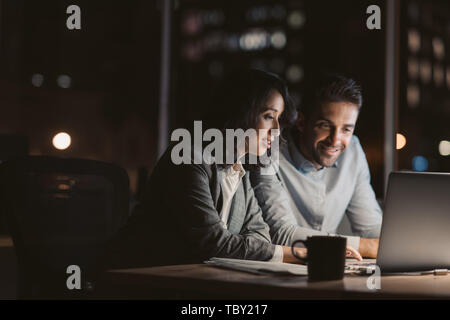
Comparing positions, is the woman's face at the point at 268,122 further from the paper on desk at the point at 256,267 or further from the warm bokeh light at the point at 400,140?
the warm bokeh light at the point at 400,140

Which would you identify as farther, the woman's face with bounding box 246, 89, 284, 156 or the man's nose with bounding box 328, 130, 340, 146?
the man's nose with bounding box 328, 130, 340, 146

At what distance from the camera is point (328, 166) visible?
2.69 m

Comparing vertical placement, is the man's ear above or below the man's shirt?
above

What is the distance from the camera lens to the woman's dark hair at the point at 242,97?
221cm

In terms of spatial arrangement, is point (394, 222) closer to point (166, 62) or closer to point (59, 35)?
point (166, 62)

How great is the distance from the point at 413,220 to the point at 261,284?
1.43ft

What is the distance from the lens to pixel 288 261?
1.70 meters

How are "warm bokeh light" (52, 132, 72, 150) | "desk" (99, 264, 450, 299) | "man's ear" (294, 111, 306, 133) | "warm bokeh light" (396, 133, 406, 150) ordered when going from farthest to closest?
1. "warm bokeh light" (52, 132, 72, 150)
2. "warm bokeh light" (396, 133, 406, 150)
3. "man's ear" (294, 111, 306, 133)
4. "desk" (99, 264, 450, 299)

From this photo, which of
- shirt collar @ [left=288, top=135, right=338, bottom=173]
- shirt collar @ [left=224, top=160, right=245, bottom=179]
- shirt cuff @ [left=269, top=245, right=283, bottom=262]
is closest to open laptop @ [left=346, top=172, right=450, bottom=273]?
shirt cuff @ [left=269, top=245, right=283, bottom=262]

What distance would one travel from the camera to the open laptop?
53.4 inches

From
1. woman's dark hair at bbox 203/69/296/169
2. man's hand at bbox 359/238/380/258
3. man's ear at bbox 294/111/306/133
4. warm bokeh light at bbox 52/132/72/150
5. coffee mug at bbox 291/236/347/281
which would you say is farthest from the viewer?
warm bokeh light at bbox 52/132/72/150

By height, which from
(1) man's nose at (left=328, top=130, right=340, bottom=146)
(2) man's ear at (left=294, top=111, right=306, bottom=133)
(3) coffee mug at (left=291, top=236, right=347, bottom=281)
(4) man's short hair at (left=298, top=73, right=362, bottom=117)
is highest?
(4) man's short hair at (left=298, top=73, right=362, bottom=117)

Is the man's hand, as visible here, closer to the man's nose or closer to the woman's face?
the woman's face

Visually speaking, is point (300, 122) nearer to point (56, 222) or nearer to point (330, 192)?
point (330, 192)
